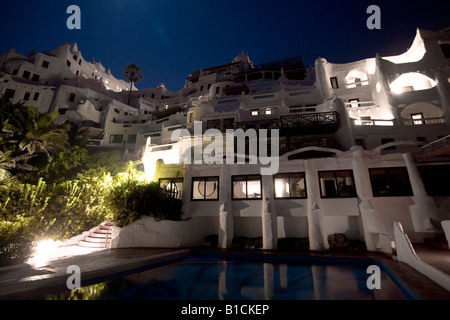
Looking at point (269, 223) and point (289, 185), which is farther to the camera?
point (289, 185)

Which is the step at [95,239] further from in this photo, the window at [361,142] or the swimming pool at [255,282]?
the window at [361,142]

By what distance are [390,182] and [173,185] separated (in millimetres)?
16862

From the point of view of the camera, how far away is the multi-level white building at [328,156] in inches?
506

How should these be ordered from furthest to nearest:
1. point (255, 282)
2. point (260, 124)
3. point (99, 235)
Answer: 1. point (260, 124)
2. point (99, 235)
3. point (255, 282)

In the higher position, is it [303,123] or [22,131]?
[303,123]

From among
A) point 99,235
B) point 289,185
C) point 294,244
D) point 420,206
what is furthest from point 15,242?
point 420,206

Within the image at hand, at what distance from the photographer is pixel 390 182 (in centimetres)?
1324

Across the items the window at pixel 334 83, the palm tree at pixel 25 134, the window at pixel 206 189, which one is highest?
the window at pixel 334 83

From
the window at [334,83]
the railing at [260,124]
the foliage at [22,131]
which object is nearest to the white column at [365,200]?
the railing at [260,124]

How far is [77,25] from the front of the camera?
8984mm

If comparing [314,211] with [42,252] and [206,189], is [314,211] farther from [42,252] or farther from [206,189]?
[42,252]

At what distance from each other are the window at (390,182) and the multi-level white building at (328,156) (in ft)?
0.21

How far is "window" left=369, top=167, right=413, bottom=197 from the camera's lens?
13.0 meters
